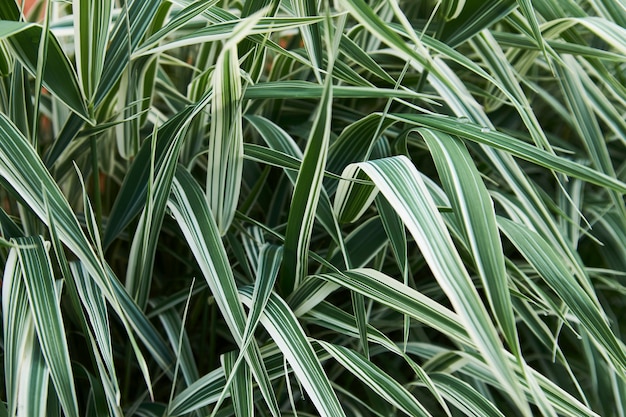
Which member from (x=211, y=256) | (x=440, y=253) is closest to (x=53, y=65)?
(x=211, y=256)

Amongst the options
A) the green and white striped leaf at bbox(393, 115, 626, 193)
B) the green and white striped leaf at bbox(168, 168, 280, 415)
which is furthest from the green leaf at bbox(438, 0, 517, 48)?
the green and white striped leaf at bbox(168, 168, 280, 415)

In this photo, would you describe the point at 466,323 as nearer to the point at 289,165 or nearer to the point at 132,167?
the point at 289,165

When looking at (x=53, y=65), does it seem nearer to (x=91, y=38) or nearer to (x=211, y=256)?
(x=91, y=38)

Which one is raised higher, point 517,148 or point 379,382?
point 517,148

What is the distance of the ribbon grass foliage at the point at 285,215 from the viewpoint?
1.27 ft

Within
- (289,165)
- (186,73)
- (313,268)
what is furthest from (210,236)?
(186,73)

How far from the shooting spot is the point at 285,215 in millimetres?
693

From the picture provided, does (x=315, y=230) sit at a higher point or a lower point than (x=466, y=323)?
lower

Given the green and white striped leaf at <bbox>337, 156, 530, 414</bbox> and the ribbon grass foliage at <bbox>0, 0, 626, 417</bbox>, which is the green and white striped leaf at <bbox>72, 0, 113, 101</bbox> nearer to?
the ribbon grass foliage at <bbox>0, 0, 626, 417</bbox>

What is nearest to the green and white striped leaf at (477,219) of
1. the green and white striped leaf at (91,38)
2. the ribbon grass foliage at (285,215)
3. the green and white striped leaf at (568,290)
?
the ribbon grass foliage at (285,215)

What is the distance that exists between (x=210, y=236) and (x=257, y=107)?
21 cm

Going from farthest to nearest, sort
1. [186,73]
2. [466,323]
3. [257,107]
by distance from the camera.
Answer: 1. [186,73]
2. [257,107]
3. [466,323]

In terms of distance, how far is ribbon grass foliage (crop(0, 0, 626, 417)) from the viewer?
39 centimetres

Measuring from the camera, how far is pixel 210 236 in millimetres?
469
